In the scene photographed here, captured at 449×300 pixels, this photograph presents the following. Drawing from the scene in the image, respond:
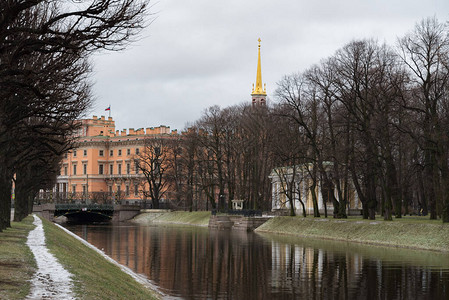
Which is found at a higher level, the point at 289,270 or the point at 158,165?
the point at 158,165

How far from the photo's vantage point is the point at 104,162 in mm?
154500

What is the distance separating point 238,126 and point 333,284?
2463 inches

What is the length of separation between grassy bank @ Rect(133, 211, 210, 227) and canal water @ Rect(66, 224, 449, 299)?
4233cm

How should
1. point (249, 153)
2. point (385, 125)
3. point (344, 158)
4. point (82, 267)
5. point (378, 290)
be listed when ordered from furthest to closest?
1. point (249, 153)
2. point (344, 158)
3. point (385, 125)
4. point (378, 290)
5. point (82, 267)

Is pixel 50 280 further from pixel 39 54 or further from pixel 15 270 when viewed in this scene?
pixel 39 54

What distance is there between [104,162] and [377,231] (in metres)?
109

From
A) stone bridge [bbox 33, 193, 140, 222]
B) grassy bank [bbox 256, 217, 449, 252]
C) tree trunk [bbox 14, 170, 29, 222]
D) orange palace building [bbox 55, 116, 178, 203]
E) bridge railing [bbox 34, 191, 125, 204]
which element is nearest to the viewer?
grassy bank [bbox 256, 217, 449, 252]

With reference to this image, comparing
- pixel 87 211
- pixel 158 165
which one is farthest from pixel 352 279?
pixel 87 211

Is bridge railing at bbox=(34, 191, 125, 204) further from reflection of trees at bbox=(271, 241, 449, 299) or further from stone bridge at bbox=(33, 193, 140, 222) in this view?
reflection of trees at bbox=(271, 241, 449, 299)

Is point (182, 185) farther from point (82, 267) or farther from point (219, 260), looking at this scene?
point (82, 267)

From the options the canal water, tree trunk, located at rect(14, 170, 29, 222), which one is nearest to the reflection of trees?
the canal water

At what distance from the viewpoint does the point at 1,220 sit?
118 feet

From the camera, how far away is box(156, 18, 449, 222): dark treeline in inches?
2023

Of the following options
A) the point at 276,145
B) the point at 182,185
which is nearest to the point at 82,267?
the point at 276,145
